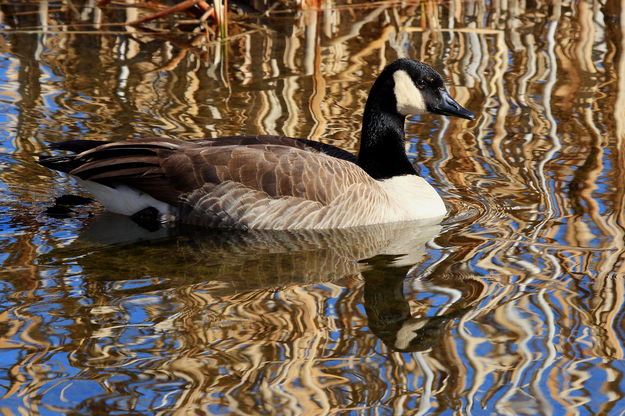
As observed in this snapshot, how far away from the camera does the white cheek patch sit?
8469mm

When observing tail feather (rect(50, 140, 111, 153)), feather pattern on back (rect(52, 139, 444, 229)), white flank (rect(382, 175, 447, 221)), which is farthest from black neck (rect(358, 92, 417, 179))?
tail feather (rect(50, 140, 111, 153))

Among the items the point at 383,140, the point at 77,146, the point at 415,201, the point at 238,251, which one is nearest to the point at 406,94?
the point at 383,140

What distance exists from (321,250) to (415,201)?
1.04m

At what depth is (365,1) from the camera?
1496 cm

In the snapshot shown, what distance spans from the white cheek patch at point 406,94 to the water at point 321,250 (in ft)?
2.84

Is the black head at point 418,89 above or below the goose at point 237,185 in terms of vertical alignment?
above

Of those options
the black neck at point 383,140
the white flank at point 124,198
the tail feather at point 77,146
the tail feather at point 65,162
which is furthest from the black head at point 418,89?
the tail feather at point 65,162

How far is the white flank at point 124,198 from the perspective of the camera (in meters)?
8.13

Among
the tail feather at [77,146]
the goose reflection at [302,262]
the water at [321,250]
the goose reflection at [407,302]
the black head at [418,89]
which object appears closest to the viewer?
the water at [321,250]

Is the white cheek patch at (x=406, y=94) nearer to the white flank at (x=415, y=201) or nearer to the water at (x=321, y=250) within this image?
the white flank at (x=415, y=201)

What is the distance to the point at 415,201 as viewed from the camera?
8.31m

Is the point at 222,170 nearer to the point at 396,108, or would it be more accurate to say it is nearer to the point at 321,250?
the point at 321,250

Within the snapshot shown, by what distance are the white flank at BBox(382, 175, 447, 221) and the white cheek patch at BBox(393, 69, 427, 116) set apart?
0.63 meters

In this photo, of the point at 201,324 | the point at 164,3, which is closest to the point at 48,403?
the point at 201,324
